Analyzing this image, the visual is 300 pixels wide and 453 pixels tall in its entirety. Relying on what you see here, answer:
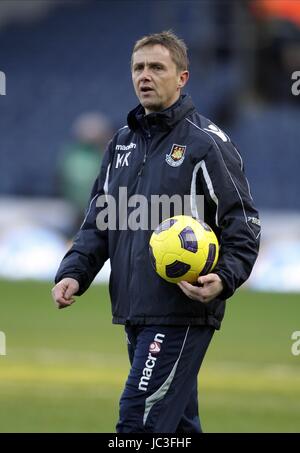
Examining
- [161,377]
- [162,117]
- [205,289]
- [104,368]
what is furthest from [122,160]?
[104,368]

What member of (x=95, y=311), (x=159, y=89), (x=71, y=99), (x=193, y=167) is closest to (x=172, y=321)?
(x=193, y=167)

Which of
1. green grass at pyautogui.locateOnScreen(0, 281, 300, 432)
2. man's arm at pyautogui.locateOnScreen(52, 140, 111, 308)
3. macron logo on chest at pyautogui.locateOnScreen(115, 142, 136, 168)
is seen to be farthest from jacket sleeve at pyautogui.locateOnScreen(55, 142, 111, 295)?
green grass at pyautogui.locateOnScreen(0, 281, 300, 432)

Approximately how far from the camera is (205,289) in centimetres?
660

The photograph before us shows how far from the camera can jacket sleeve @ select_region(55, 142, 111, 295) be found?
7.25 meters

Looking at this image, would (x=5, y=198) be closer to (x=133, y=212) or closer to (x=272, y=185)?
(x=272, y=185)

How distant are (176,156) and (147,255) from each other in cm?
56

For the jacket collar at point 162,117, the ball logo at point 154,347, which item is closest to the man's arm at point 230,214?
the jacket collar at point 162,117

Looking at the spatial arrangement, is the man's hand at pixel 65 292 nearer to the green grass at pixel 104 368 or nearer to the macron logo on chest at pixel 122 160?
the macron logo on chest at pixel 122 160

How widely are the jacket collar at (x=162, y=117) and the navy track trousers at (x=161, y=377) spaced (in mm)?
1132

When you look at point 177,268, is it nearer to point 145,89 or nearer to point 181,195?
point 181,195

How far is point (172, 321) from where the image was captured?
679 cm

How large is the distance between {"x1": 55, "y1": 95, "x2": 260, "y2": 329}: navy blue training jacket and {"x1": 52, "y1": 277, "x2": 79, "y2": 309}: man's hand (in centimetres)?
6

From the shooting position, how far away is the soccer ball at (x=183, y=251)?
6719mm
